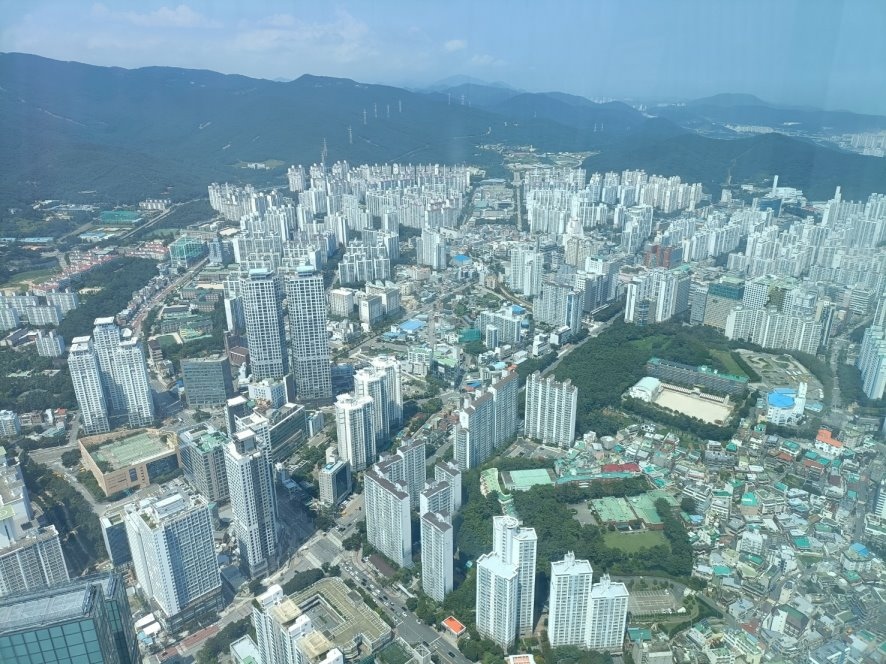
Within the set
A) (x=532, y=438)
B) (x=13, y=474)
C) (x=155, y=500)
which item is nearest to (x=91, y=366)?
(x=13, y=474)

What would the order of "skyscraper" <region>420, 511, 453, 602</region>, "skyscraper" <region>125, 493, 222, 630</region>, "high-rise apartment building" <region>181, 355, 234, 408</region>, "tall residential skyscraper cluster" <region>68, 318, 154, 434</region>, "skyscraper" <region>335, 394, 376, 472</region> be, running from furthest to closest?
"high-rise apartment building" <region>181, 355, 234, 408</region>
"tall residential skyscraper cluster" <region>68, 318, 154, 434</region>
"skyscraper" <region>335, 394, 376, 472</region>
"skyscraper" <region>420, 511, 453, 602</region>
"skyscraper" <region>125, 493, 222, 630</region>

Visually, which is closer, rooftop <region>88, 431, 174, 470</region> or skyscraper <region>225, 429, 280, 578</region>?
skyscraper <region>225, 429, 280, 578</region>

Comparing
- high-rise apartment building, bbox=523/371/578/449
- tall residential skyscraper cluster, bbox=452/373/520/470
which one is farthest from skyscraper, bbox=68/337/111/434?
high-rise apartment building, bbox=523/371/578/449

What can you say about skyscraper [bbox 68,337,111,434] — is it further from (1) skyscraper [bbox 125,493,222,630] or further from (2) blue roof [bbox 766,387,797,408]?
(2) blue roof [bbox 766,387,797,408]

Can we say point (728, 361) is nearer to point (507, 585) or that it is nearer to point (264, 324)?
point (507, 585)

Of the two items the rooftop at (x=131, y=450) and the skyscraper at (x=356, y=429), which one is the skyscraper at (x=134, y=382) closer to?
the rooftop at (x=131, y=450)

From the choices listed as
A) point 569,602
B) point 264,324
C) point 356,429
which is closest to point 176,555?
point 356,429
